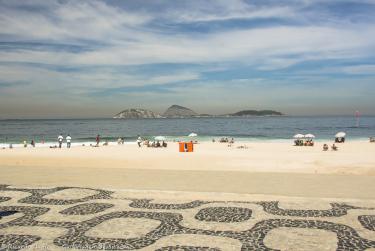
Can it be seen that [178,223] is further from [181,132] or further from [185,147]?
[181,132]

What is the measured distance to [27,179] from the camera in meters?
16.3

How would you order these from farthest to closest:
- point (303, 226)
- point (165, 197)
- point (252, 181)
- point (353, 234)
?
point (252, 181), point (165, 197), point (303, 226), point (353, 234)

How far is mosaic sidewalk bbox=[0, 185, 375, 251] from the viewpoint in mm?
7598

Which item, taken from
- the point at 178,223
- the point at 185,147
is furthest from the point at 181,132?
the point at 178,223

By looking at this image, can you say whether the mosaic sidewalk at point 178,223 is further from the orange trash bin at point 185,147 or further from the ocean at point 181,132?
the ocean at point 181,132

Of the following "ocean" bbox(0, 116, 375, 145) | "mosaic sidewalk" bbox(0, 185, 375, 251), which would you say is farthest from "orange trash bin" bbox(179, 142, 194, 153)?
"ocean" bbox(0, 116, 375, 145)

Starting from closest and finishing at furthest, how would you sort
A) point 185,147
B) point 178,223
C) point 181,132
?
point 178,223, point 185,147, point 181,132

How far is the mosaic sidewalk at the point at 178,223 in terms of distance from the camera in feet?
24.9

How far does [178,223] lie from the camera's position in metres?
9.19

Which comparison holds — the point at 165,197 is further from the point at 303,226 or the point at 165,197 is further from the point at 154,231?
the point at 303,226

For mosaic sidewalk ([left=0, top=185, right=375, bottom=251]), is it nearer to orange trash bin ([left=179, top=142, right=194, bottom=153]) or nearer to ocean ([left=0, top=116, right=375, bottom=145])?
orange trash bin ([left=179, top=142, right=194, bottom=153])

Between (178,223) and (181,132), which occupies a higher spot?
(178,223)

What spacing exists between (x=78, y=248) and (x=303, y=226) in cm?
516

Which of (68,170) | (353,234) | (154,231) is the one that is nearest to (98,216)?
(154,231)
